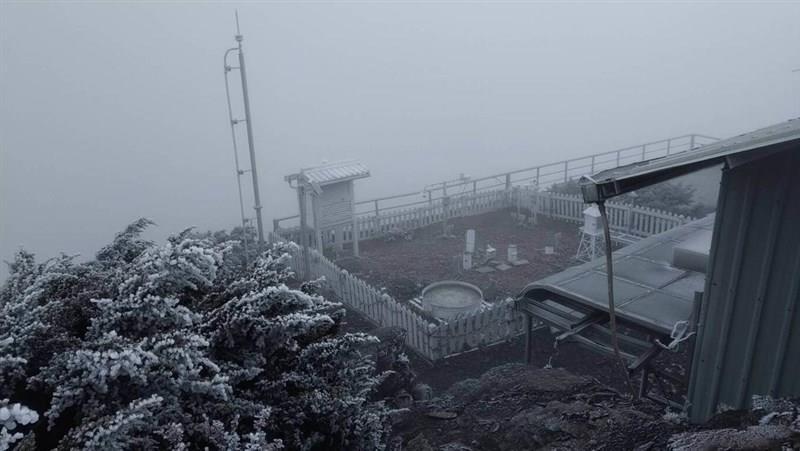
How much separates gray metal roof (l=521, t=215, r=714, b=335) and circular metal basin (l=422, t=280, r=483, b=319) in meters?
2.58

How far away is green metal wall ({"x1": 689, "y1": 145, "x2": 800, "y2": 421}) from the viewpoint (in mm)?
4848

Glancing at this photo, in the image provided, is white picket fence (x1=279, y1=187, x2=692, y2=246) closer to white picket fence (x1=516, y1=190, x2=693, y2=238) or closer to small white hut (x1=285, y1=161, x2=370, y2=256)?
white picket fence (x1=516, y1=190, x2=693, y2=238)

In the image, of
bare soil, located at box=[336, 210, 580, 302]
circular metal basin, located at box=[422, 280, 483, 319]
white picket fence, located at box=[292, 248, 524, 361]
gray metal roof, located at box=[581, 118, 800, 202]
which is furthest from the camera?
bare soil, located at box=[336, 210, 580, 302]

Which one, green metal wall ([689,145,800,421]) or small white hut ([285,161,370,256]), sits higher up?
green metal wall ([689,145,800,421])

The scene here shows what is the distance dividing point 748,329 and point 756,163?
5.02 feet

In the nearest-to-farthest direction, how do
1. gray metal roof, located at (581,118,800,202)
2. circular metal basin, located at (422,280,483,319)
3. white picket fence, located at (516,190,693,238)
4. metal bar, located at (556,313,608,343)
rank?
gray metal roof, located at (581,118,800,202), metal bar, located at (556,313,608,343), circular metal basin, located at (422,280,483,319), white picket fence, located at (516,190,693,238)

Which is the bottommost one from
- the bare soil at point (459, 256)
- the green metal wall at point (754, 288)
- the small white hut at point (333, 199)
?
the bare soil at point (459, 256)

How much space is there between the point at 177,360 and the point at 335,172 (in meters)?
10.6

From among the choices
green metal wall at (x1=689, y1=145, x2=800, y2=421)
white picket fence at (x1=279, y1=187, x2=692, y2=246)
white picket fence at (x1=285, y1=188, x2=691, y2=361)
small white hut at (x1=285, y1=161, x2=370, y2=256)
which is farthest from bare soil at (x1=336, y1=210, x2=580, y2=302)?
green metal wall at (x1=689, y1=145, x2=800, y2=421)

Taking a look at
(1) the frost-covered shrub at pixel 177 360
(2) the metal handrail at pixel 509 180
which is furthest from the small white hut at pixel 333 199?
(1) the frost-covered shrub at pixel 177 360

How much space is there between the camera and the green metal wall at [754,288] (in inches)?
191

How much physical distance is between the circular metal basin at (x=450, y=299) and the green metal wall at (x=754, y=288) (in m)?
4.72

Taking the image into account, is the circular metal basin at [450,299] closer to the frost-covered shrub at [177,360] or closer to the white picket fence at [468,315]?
the white picket fence at [468,315]

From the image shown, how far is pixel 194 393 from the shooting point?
355 centimetres
